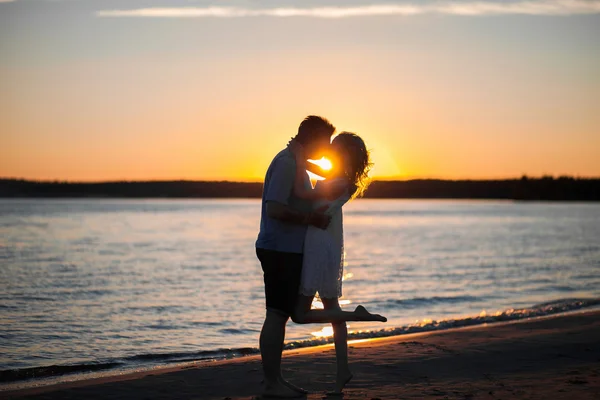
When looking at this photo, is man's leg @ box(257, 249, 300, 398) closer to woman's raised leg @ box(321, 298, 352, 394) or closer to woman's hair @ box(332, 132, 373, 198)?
woman's raised leg @ box(321, 298, 352, 394)

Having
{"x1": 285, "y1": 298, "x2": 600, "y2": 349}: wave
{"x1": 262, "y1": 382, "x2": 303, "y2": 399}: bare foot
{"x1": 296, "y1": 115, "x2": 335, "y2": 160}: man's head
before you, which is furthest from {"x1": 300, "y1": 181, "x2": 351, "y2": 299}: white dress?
{"x1": 285, "y1": 298, "x2": 600, "y2": 349}: wave

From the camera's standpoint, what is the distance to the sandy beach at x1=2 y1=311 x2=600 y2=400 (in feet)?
19.5

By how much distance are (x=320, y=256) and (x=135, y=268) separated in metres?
16.9

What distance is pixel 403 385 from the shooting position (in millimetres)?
6207

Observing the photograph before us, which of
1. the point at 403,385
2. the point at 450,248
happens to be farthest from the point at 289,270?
the point at 450,248

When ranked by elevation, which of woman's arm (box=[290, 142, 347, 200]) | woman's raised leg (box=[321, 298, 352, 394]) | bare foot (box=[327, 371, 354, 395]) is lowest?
bare foot (box=[327, 371, 354, 395])

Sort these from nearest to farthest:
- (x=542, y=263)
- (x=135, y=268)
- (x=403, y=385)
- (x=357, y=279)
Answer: (x=403, y=385), (x=357, y=279), (x=135, y=268), (x=542, y=263)

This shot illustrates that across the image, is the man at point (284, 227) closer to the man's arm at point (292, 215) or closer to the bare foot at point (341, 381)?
the man's arm at point (292, 215)

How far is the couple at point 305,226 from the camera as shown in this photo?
5387 millimetres

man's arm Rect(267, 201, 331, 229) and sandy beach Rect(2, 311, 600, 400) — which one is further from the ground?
man's arm Rect(267, 201, 331, 229)

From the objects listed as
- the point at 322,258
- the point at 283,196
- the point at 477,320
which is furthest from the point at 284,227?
the point at 477,320

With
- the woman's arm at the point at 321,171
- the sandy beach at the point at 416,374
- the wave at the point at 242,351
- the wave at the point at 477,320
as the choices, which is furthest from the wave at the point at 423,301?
the woman's arm at the point at 321,171

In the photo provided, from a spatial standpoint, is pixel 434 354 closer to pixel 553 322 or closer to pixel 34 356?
pixel 553 322

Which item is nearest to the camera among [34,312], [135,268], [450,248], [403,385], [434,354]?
[403,385]
